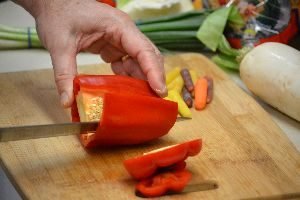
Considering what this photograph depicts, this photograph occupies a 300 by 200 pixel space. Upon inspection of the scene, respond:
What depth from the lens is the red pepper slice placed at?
4.32ft

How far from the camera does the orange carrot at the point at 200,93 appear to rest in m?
1.68

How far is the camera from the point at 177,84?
1.74m

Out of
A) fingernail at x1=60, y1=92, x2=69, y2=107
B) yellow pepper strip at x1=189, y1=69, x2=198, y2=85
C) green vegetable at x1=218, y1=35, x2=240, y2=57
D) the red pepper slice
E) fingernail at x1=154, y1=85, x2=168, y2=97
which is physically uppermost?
fingernail at x1=60, y1=92, x2=69, y2=107

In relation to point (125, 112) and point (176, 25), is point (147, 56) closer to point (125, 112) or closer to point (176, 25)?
point (125, 112)

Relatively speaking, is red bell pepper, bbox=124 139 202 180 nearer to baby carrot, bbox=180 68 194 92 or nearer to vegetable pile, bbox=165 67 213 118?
vegetable pile, bbox=165 67 213 118

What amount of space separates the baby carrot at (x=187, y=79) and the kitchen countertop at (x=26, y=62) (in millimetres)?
215

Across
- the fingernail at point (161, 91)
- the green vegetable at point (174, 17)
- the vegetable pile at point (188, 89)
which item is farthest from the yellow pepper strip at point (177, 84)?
the green vegetable at point (174, 17)

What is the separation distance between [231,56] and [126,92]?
651 millimetres

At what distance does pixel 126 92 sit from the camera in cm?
143

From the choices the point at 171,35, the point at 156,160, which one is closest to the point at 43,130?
the point at 156,160

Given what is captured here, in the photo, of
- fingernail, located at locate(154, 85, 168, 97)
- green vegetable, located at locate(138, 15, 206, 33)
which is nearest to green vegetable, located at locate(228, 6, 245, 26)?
green vegetable, located at locate(138, 15, 206, 33)

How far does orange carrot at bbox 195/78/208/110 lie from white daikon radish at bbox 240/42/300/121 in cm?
14

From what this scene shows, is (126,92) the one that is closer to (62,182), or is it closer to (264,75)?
(62,182)

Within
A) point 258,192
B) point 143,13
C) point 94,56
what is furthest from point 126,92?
point 143,13
